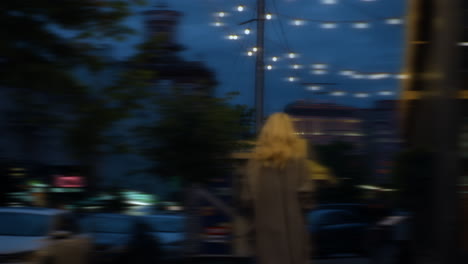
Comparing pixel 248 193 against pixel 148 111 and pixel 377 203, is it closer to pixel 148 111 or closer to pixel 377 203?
pixel 148 111

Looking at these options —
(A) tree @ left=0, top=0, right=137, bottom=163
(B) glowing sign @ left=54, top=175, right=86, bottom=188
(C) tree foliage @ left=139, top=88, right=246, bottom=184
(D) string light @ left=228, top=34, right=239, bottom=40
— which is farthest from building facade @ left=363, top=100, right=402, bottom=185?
(D) string light @ left=228, top=34, right=239, bottom=40

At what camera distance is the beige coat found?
5258 mm

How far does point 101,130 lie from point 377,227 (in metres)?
3.76

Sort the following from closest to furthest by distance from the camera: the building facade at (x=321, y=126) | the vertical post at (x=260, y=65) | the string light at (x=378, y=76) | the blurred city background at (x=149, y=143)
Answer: the blurred city background at (x=149, y=143), the string light at (x=378, y=76), the building facade at (x=321, y=126), the vertical post at (x=260, y=65)

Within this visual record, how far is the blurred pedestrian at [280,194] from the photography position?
5.26 metres

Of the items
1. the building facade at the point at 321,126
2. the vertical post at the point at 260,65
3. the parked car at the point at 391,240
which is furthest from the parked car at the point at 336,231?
the parked car at the point at 391,240

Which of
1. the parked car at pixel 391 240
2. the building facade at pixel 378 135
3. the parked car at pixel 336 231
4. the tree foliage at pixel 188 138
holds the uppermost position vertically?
the tree foliage at pixel 188 138

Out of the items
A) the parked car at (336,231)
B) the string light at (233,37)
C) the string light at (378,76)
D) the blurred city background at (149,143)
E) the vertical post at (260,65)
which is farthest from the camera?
the string light at (233,37)

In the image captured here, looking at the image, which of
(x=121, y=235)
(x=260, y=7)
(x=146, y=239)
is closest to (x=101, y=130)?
(x=146, y=239)

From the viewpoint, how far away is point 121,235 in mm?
9211

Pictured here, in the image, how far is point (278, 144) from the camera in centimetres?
529

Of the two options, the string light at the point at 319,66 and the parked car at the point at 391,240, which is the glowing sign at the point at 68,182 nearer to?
the parked car at the point at 391,240

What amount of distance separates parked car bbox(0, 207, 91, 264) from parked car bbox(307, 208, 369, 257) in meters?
6.04

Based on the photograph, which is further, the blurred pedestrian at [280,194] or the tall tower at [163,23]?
the tall tower at [163,23]
